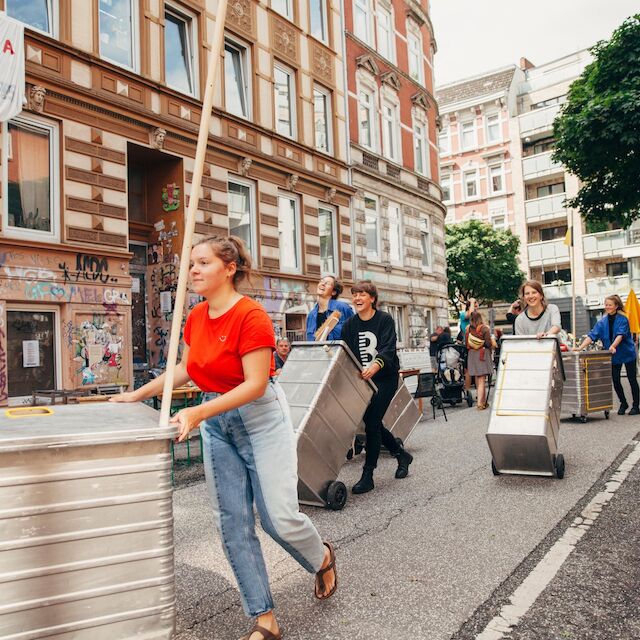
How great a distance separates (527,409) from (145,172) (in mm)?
11129

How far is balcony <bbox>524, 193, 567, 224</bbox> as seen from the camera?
4372 cm

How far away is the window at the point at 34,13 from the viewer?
1112 centimetres

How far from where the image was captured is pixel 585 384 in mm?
9672

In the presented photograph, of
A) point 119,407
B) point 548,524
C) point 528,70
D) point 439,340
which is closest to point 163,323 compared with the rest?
point 439,340

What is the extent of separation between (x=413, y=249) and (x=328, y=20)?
8.69 m

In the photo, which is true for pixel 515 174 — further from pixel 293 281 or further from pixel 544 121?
pixel 293 281

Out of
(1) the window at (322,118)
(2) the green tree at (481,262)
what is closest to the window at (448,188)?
(2) the green tree at (481,262)

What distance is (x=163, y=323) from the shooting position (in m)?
14.1

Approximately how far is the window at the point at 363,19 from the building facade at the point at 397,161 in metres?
0.04

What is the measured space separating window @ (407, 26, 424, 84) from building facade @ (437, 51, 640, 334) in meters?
17.8

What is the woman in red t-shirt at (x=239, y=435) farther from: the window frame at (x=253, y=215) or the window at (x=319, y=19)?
the window at (x=319, y=19)

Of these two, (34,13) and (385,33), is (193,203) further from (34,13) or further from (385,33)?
(385,33)

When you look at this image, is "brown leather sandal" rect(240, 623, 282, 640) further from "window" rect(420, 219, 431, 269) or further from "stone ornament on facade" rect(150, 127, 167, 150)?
"window" rect(420, 219, 431, 269)

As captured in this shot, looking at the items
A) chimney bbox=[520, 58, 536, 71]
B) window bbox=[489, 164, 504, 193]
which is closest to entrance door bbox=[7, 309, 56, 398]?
window bbox=[489, 164, 504, 193]
